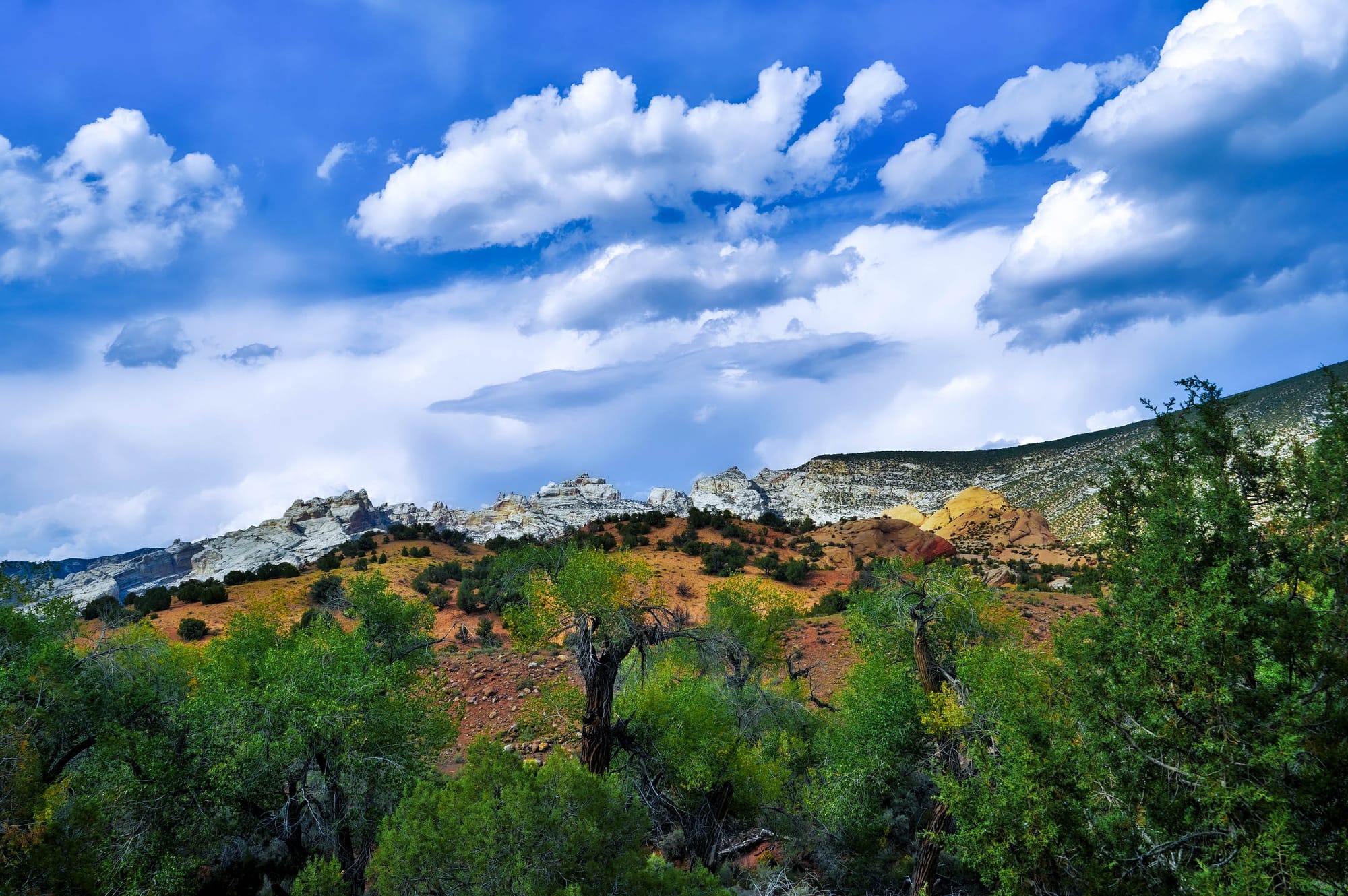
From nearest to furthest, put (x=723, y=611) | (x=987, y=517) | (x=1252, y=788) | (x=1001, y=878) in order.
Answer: (x=1252, y=788)
(x=1001, y=878)
(x=723, y=611)
(x=987, y=517)

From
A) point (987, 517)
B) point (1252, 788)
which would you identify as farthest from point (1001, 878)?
point (987, 517)

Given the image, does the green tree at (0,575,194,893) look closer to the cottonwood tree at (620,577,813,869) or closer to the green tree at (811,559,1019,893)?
the cottonwood tree at (620,577,813,869)

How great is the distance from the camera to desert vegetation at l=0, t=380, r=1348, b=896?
360 inches

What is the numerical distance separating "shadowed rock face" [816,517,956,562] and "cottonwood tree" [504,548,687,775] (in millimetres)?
46353

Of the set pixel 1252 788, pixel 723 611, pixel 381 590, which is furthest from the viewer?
pixel 723 611

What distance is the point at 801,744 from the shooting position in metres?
19.5

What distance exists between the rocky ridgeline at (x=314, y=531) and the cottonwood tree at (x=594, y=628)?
237ft

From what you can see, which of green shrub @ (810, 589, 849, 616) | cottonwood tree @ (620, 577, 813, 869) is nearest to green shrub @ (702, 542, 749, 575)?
green shrub @ (810, 589, 849, 616)

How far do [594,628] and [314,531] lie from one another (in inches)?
4135

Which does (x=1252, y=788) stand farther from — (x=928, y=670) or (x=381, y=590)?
(x=381, y=590)

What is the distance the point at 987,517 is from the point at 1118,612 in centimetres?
7250

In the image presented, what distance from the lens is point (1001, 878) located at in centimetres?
1071

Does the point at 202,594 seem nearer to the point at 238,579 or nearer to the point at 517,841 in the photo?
the point at 238,579

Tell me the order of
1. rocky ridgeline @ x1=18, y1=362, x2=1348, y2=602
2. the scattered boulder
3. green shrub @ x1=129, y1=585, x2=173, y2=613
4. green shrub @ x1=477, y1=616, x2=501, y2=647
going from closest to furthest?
1. green shrub @ x1=477, y1=616, x2=501, y2=647
2. green shrub @ x1=129, y1=585, x2=173, y2=613
3. rocky ridgeline @ x1=18, y1=362, x2=1348, y2=602
4. the scattered boulder
